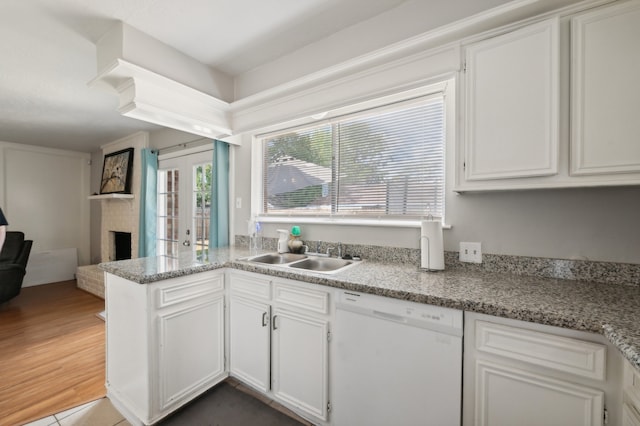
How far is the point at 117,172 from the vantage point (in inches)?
167

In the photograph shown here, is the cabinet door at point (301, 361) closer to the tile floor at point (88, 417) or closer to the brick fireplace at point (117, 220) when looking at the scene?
→ the tile floor at point (88, 417)

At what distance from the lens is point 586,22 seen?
1.08 m

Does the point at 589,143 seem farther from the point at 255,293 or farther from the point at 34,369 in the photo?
the point at 34,369

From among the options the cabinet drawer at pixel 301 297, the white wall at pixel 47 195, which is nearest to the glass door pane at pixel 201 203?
the cabinet drawer at pixel 301 297

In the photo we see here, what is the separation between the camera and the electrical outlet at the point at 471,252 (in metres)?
1.53

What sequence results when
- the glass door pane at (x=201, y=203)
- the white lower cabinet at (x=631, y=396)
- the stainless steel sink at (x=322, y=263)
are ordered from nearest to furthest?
1. the white lower cabinet at (x=631, y=396)
2. the stainless steel sink at (x=322, y=263)
3. the glass door pane at (x=201, y=203)

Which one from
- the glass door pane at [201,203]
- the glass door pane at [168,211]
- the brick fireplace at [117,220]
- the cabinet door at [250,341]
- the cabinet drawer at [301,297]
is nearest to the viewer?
the cabinet drawer at [301,297]

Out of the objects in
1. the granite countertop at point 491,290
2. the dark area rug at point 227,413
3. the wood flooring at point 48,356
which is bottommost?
the wood flooring at point 48,356

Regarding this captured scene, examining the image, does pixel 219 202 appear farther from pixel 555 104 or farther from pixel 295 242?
pixel 555 104

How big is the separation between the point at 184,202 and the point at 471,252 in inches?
129

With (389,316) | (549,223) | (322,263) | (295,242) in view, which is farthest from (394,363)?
(295,242)

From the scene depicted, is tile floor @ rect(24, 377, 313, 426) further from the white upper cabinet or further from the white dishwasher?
the white upper cabinet

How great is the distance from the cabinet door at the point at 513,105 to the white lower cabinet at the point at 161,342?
1.78m

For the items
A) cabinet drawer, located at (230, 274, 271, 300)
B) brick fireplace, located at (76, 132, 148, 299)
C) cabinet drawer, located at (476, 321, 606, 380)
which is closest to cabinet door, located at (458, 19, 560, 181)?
cabinet drawer, located at (476, 321, 606, 380)
